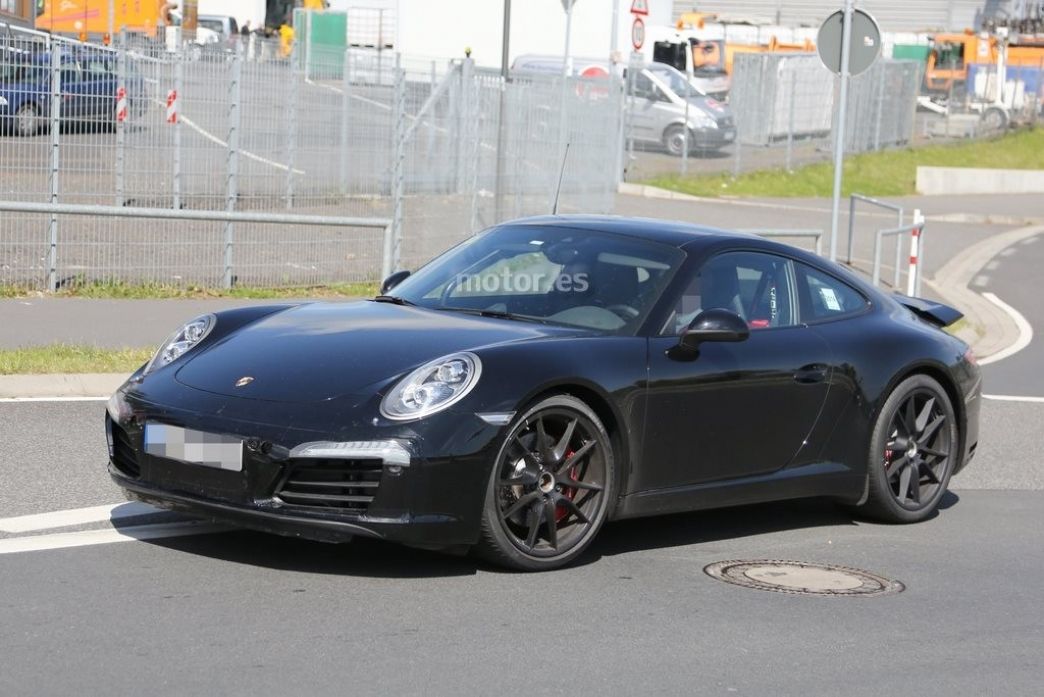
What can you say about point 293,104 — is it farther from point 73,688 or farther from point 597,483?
point 73,688

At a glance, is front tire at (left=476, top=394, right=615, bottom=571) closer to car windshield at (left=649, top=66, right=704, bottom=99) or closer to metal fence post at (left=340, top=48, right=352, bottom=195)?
metal fence post at (left=340, top=48, right=352, bottom=195)

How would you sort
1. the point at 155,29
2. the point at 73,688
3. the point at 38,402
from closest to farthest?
the point at 73,688, the point at 38,402, the point at 155,29

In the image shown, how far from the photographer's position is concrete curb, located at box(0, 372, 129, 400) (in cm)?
1075

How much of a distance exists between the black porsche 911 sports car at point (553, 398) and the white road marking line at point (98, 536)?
12.4 inches

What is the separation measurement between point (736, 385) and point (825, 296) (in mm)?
979

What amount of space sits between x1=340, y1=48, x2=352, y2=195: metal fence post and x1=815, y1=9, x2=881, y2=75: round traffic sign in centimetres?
487

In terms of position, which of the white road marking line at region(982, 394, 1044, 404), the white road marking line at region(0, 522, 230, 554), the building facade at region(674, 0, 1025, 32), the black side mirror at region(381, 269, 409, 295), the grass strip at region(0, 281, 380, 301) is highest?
the building facade at region(674, 0, 1025, 32)

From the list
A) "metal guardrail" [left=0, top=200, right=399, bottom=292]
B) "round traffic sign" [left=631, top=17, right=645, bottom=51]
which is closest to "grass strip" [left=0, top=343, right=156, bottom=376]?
"metal guardrail" [left=0, top=200, right=399, bottom=292]

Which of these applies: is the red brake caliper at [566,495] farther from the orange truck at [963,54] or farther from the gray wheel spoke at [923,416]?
the orange truck at [963,54]

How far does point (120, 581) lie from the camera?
6.27 m

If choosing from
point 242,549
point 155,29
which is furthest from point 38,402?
point 155,29

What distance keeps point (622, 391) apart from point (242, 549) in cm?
162

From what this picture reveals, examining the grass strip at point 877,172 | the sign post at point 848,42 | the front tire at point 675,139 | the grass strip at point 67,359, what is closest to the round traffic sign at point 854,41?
the sign post at point 848,42

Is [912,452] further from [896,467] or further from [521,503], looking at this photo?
[521,503]
